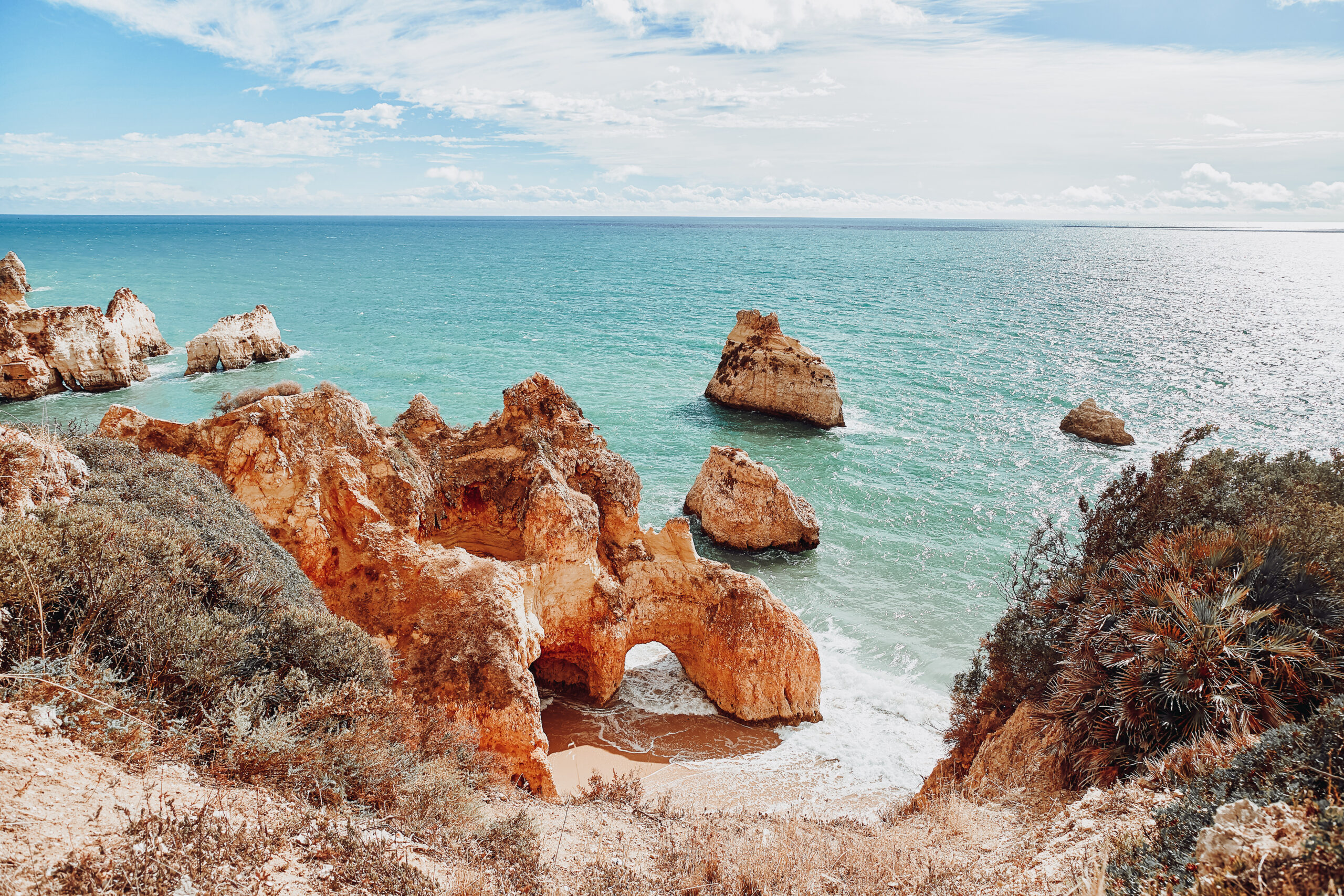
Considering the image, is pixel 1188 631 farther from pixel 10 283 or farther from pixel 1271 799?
pixel 10 283

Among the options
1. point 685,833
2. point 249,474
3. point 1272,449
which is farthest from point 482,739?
point 1272,449

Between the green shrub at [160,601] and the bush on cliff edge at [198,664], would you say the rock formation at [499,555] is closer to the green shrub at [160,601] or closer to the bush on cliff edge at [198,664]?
the bush on cliff edge at [198,664]

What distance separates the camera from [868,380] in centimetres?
4962

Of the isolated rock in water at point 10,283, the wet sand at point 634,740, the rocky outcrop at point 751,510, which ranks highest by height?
the isolated rock in water at point 10,283

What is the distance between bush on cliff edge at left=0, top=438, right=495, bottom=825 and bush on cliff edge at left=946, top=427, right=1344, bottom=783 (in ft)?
25.7

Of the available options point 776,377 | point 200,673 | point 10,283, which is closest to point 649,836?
point 200,673

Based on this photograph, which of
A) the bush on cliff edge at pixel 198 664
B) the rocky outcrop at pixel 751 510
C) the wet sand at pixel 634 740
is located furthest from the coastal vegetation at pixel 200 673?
the rocky outcrop at pixel 751 510

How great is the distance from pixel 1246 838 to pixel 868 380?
46634 millimetres

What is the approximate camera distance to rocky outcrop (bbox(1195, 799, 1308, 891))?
450 cm

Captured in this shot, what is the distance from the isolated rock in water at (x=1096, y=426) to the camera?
36719 mm

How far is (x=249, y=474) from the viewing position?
466 inches

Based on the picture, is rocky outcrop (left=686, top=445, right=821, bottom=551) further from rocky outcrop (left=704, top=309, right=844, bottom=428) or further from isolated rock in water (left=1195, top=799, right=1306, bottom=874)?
isolated rock in water (left=1195, top=799, right=1306, bottom=874)

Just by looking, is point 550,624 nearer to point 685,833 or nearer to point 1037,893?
point 685,833

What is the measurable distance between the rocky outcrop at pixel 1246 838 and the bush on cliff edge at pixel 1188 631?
106 inches
